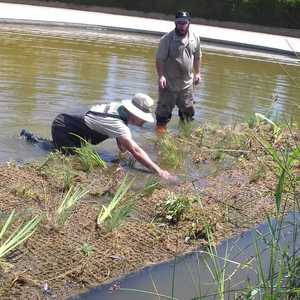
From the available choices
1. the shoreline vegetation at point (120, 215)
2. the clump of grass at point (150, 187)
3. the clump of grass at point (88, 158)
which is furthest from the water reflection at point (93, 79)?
the clump of grass at point (150, 187)

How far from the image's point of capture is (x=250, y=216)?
6.09 m

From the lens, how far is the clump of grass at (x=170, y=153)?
7586 mm

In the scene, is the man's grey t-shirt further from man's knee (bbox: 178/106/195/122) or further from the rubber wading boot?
man's knee (bbox: 178/106/195/122)

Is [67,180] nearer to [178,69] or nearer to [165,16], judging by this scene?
[178,69]

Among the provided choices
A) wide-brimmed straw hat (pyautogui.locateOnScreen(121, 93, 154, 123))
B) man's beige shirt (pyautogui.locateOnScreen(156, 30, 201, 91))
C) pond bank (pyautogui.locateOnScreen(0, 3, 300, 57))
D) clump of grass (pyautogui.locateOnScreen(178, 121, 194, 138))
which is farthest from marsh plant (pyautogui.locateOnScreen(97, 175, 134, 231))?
pond bank (pyautogui.locateOnScreen(0, 3, 300, 57))

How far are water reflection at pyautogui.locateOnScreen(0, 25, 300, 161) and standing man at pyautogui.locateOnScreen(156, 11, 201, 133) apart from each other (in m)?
0.53

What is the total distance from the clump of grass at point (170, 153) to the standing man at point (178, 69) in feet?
Result: 3.64

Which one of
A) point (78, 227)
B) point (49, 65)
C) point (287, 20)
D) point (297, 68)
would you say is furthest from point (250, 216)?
point (287, 20)

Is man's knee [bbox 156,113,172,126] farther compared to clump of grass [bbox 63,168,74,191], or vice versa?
man's knee [bbox 156,113,172,126]

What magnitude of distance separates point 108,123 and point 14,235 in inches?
99.0

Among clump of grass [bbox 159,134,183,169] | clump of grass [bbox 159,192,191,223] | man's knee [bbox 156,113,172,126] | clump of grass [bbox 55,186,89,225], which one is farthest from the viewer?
man's knee [bbox 156,113,172,126]

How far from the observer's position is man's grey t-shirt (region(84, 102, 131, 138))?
6691 mm

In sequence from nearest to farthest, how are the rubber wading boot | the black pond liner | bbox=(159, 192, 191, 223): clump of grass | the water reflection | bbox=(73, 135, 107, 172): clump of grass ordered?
the black pond liner, bbox=(159, 192, 191, 223): clump of grass, bbox=(73, 135, 107, 172): clump of grass, the rubber wading boot, the water reflection

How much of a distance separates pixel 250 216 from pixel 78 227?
5.94 ft
